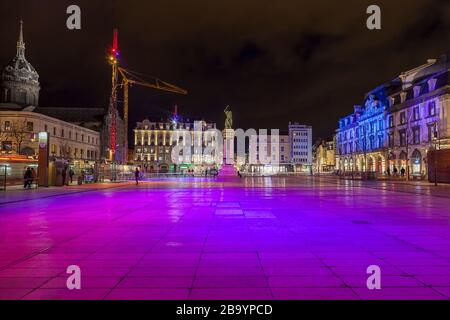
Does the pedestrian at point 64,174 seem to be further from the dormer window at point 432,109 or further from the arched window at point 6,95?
the arched window at point 6,95

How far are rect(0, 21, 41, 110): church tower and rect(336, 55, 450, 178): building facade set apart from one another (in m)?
77.4

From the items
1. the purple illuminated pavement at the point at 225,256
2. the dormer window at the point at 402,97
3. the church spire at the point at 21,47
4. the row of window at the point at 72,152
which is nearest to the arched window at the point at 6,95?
the church spire at the point at 21,47

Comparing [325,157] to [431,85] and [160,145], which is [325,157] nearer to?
[160,145]

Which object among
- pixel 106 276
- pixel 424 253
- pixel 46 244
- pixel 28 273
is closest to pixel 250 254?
pixel 106 276

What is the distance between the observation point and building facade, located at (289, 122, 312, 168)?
18462cm

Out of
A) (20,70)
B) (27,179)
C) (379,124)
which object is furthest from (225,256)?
(20,70)

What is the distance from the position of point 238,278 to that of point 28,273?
3.68 m

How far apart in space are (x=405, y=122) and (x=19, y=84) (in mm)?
85595

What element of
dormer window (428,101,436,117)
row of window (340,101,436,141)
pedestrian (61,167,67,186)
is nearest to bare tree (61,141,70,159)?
pedestrian (61,167,67,186)

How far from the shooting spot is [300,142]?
186m

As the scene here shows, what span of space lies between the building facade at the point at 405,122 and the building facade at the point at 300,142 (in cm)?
7338

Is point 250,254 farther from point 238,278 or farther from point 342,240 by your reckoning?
point 342,240

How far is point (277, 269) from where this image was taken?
7.12 metres

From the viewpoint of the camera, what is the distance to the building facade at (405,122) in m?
60.9
